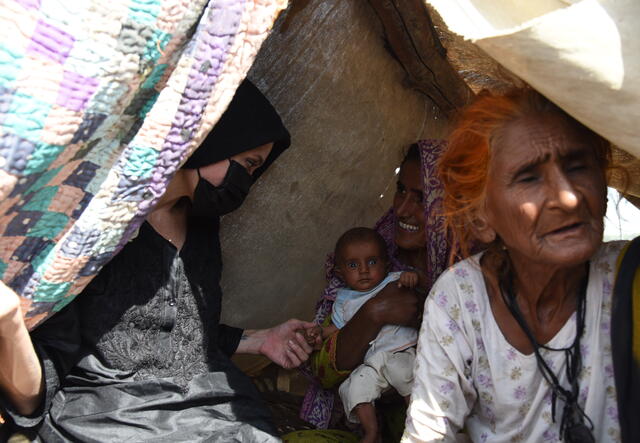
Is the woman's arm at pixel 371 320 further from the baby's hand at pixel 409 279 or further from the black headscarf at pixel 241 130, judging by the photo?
the black headscarf at pixel 241 130

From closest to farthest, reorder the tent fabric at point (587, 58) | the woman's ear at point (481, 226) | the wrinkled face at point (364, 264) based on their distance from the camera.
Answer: the tent fabric at point (587, 58), the woman's ear at point (481, 226), the wrinkled face at point (364, 264)

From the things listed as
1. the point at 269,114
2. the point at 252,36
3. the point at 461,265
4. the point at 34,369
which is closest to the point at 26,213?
the point at 34,369

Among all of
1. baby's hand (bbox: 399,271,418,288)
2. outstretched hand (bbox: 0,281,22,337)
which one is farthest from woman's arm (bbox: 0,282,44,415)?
baby's hand (bbox: 399,271,418,288)

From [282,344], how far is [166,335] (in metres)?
0.57

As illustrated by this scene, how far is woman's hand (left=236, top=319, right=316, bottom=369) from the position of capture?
2.81m

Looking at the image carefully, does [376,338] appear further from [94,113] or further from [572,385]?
[94,113]

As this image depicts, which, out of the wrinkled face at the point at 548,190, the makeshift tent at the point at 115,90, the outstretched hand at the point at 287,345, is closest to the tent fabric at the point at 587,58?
the makeshift tent at the point at 115,90

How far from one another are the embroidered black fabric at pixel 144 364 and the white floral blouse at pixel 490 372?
2.16 ft

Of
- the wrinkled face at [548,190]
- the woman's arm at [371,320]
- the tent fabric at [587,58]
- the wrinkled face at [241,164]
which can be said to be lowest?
the woman's arm at [371,320]

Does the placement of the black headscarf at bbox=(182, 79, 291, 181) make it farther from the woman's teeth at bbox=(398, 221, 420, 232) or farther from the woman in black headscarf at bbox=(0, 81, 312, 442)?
the woman's teeth at bbox=(398, 221, 420, 232)

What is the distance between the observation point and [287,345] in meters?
2.84

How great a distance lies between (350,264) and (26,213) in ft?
4.90

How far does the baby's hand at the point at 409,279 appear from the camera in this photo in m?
2.87

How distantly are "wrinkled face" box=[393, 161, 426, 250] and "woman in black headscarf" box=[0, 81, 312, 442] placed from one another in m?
0.69
